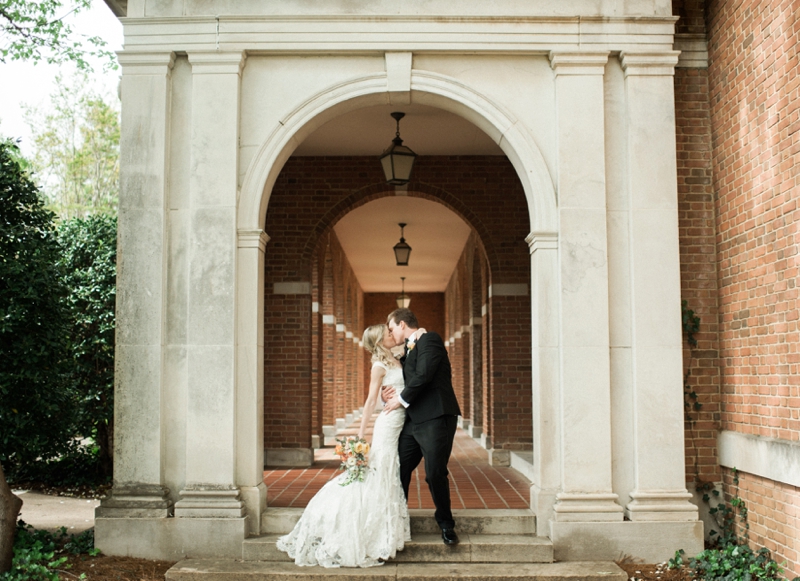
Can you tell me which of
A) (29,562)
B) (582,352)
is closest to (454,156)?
(582,352)

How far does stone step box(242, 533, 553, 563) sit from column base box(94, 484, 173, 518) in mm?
830

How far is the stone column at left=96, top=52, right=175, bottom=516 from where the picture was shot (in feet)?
20.7

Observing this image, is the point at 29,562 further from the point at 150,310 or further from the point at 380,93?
the point at 380,93

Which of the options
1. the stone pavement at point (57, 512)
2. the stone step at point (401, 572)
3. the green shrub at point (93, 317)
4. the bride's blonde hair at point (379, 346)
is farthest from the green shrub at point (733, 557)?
the green shrub at point (93, 317)

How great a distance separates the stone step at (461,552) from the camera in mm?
5949

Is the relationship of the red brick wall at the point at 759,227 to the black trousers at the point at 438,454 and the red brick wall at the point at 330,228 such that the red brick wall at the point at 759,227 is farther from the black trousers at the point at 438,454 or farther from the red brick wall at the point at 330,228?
the red brick wall at the point at 330,228

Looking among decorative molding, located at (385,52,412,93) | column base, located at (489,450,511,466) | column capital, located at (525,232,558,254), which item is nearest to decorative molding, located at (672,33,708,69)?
column capital, located at (525,232,558,254)

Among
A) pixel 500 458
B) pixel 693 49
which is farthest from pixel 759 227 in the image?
pixel 500 458

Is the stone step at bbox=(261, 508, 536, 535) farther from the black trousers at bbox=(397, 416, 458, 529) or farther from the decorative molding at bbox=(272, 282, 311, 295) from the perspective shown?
the decorative molding at bbox=(272, 282, 311, 295)

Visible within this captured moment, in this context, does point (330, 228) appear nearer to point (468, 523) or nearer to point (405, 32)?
point (405, 32)

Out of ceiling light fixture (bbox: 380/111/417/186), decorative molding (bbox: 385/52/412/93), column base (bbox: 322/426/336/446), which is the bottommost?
column base (bbox: 322/426/336/446)

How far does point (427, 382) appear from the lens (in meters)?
5.93

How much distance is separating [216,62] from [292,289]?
452 cm

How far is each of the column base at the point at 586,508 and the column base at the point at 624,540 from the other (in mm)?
50
